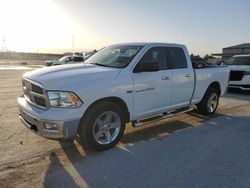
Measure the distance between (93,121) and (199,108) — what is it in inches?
160

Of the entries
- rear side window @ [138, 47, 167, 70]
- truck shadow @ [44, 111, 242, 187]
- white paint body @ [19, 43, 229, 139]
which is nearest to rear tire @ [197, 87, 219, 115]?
white paint body @ [19, 43, 229, 139]

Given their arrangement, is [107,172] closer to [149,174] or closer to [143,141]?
[149,174]

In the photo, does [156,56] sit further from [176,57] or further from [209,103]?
[209,103]

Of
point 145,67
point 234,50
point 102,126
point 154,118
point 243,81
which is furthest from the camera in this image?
point 234,50

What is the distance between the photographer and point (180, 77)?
19.6ft

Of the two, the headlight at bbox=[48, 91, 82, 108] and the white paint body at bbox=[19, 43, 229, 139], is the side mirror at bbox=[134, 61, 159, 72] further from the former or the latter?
the headlight at bbox=[48, 91, 82, 108]

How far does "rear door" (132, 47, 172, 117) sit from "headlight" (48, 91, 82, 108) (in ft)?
4.40

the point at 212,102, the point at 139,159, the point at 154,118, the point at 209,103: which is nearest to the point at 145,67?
the point at 154,118

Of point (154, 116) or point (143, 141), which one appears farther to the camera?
point (154, 116)

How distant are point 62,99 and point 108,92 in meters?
0.80

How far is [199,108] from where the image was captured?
7430mm

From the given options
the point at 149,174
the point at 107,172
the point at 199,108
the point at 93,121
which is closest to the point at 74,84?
the point at 93,121

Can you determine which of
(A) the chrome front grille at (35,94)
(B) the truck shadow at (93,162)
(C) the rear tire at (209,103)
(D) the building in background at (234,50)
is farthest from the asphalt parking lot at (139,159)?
(D) the building in background at (234,50)

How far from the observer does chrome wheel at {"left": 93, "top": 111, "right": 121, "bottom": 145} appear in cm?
458
